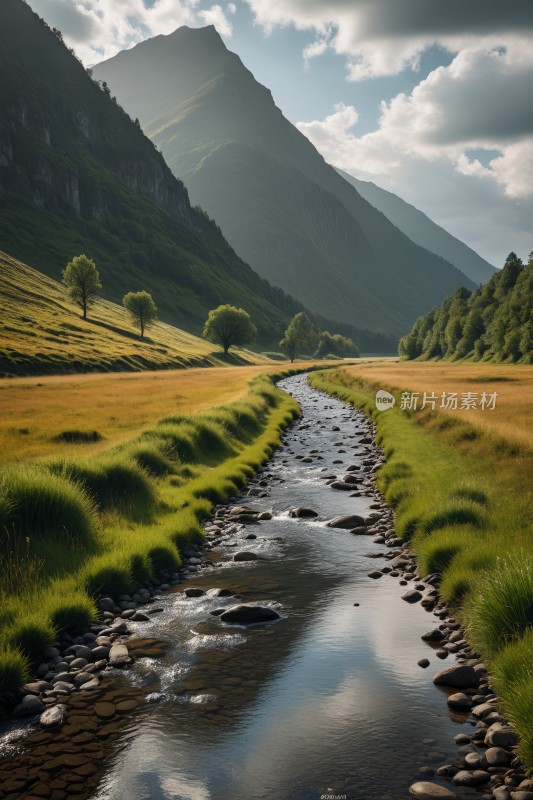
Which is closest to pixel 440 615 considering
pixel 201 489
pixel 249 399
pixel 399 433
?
pixel 201 489

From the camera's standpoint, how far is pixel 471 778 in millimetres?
7926

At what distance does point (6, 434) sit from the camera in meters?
34.3

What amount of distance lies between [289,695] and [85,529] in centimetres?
786

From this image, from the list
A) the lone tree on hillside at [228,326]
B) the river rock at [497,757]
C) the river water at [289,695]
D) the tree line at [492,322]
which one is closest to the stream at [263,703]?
the river water at [289,695]

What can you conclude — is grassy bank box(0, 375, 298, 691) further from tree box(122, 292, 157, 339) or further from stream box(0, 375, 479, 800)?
tree box(122, 292, 157, 339)

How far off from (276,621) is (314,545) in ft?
18.2

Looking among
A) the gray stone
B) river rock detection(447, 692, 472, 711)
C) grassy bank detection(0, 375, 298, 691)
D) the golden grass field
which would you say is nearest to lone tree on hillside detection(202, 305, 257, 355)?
the golden grass field

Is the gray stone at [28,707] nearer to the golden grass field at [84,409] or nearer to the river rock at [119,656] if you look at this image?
the river rock at [119,656]

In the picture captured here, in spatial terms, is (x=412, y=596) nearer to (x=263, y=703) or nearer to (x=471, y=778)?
(x=263, y=703)

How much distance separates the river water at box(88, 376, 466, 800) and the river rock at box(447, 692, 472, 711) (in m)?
0.19

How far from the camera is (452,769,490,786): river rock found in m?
7.91

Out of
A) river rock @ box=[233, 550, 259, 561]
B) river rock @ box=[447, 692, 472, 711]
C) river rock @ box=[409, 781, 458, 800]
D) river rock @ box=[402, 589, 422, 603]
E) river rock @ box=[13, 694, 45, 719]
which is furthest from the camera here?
river rock @ box=[233, 550, 259, 561]

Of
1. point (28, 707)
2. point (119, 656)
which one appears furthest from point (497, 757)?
point (28, 707)

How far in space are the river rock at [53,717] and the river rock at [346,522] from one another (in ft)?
40.3
